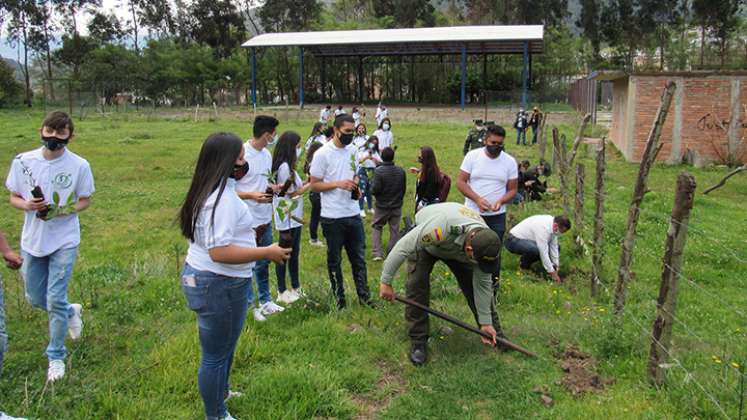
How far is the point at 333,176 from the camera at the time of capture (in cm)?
525

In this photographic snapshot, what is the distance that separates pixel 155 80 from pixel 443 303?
43.7 m

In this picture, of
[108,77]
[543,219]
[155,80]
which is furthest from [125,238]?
[108,77]

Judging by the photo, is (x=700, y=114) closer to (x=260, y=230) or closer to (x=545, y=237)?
(x=545, y=237)

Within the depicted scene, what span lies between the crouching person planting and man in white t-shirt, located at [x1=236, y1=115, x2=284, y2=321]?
6.16ft

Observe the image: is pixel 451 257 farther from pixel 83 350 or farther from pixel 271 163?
pixel 83 350

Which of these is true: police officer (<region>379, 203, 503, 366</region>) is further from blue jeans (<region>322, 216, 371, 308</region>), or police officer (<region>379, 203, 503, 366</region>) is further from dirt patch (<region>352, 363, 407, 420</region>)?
blue jeans (<region>322, 216, 371, 308</region>)

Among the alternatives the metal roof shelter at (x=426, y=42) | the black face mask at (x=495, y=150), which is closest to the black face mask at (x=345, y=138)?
the black face mask at (x=495, y=150)

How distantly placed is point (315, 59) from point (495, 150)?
43365 millimetres

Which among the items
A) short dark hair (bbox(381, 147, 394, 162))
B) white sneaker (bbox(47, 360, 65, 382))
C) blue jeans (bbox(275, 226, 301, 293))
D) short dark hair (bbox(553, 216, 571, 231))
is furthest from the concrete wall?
white sneaker (bbox(47, 360, 65, 382))

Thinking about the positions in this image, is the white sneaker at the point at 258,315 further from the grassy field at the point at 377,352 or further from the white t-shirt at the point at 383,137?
the white t-shirt at the point at 383,137

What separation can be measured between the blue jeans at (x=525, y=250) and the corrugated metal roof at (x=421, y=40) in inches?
1037

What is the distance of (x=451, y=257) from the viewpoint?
434cm

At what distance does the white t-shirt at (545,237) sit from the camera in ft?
22.7

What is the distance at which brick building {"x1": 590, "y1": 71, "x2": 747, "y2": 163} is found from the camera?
16062 millimetres
